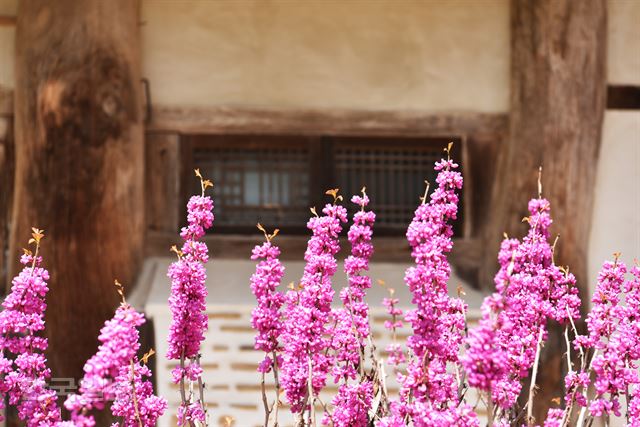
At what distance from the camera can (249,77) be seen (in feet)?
10.3

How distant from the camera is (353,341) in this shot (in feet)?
5.04

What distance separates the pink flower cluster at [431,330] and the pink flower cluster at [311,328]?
159mm

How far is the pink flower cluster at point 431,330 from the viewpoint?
1.23 meters

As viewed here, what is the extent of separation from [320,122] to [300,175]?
241 mm

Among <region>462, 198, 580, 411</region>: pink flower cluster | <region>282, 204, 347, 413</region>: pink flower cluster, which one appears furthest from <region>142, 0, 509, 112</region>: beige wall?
<region>282, 204, 347, 413</region>: pink flower cluster

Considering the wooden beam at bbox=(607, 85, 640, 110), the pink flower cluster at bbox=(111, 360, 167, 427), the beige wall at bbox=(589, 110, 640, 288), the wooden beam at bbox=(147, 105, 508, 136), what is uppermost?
the wooden beam at bbox=(607, 85, 640, 110)

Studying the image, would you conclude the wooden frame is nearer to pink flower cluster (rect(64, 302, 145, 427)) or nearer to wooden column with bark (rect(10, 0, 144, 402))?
wooden column with bark (rect(10, 0, 144, 402))

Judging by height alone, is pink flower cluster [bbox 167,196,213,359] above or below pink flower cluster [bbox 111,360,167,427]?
above

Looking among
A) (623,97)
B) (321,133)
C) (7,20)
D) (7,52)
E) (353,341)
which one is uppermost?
(7,20)

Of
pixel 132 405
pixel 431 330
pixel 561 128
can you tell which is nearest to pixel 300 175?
pixel 561 128

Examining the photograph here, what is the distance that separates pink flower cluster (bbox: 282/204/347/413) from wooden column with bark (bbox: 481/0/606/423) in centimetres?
161

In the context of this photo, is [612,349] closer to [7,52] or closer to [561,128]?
[561,128]

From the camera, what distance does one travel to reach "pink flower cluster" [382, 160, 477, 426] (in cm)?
123

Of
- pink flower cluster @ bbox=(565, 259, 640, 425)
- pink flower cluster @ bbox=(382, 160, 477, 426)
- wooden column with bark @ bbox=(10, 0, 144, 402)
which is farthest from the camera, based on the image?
wooden column with bark @ bbox=(10, 0, 144, 402)
